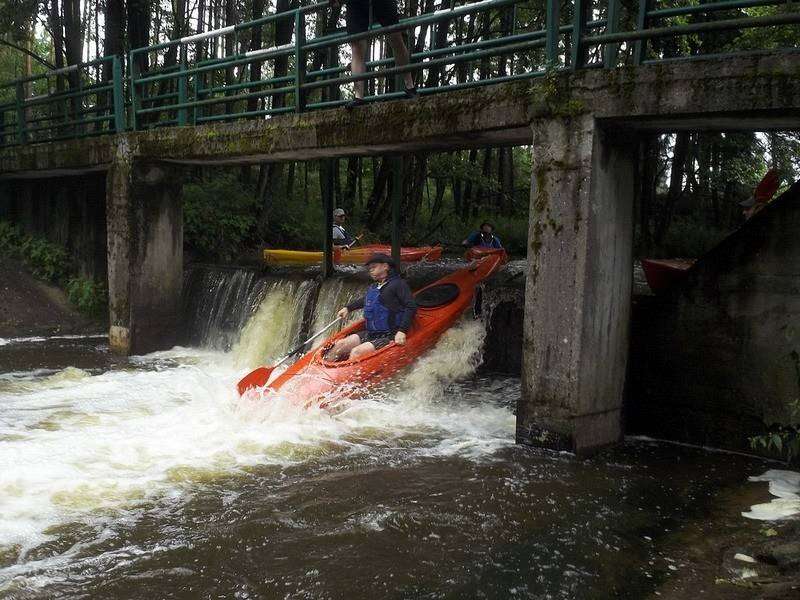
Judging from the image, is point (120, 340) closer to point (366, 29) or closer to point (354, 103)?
point (354, 103)

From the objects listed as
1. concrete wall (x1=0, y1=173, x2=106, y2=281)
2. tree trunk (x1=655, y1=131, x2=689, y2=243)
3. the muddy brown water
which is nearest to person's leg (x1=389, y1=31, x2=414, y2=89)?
the muddy brown water

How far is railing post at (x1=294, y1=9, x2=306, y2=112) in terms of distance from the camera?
30.6 ft

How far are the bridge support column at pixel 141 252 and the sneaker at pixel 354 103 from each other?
4.71 meters

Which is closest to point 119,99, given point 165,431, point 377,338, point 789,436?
point 377,338

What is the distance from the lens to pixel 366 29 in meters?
8.64

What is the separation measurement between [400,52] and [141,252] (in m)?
5.80

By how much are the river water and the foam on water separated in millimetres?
26

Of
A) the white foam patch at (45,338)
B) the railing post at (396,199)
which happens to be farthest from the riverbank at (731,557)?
the white foam patch at (45,338)

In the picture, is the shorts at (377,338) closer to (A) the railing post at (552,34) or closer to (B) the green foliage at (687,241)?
(A) the railing post at (552,34)

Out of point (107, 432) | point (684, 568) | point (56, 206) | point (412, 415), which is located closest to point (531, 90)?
point (412, 415)

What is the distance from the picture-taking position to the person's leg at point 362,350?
8695 mm

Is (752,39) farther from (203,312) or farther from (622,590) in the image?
(622,590)

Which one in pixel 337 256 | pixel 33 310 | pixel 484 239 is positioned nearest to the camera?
pixel 33 310

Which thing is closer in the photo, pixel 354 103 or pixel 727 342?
pixel 727 342
